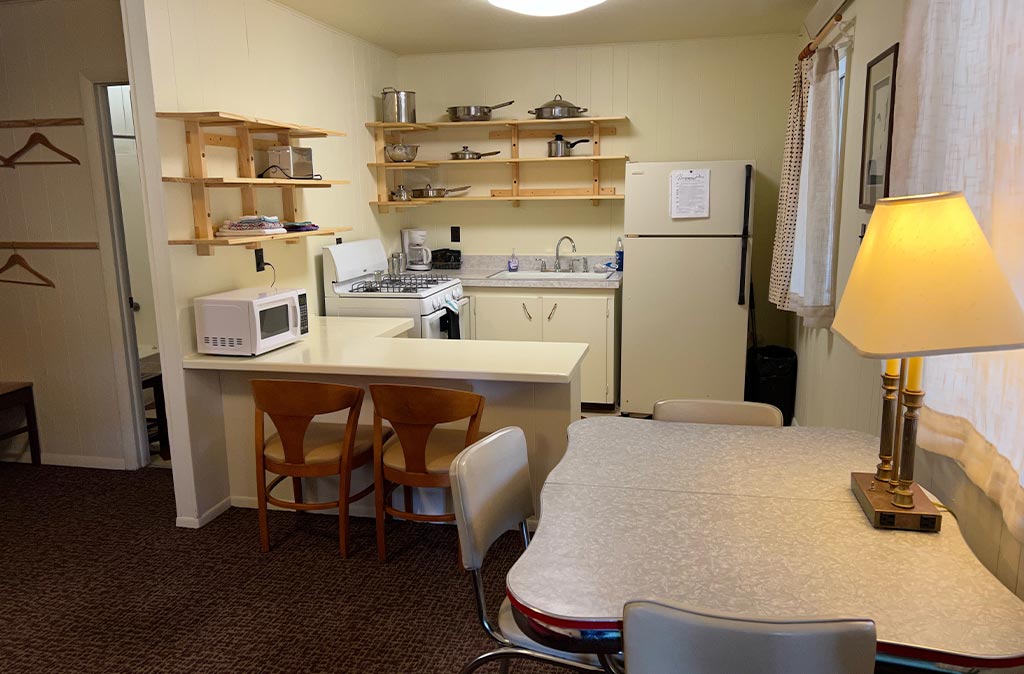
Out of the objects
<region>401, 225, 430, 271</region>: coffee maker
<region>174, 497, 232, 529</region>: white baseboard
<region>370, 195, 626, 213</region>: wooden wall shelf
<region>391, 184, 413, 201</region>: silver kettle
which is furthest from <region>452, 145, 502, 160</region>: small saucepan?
<region>174, 497, 232, 529</region>: white baseboard

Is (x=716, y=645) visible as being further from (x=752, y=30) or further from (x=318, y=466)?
(x=752, y=30)

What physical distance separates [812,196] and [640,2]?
4.75ft

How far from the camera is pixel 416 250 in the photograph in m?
5.40

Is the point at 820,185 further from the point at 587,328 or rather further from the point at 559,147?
the point at 559,147

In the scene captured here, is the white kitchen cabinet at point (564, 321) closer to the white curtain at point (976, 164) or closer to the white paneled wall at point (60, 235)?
the white paneled wall at point (60, 235)

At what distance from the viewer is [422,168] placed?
215 inches

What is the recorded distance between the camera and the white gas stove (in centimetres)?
421

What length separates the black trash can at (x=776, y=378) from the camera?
457cm

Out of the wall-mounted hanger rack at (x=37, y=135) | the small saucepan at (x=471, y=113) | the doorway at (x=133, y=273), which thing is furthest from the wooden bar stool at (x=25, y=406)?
the small saucepan at (x=471, y=113)

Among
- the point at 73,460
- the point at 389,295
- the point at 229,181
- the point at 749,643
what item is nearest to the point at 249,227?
the point at 229,181

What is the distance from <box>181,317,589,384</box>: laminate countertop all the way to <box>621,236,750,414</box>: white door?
158cm

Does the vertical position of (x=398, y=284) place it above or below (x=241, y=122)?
below

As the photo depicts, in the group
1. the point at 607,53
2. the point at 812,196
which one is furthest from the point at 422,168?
the point at 812,196

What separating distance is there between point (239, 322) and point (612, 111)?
10.4 ft
